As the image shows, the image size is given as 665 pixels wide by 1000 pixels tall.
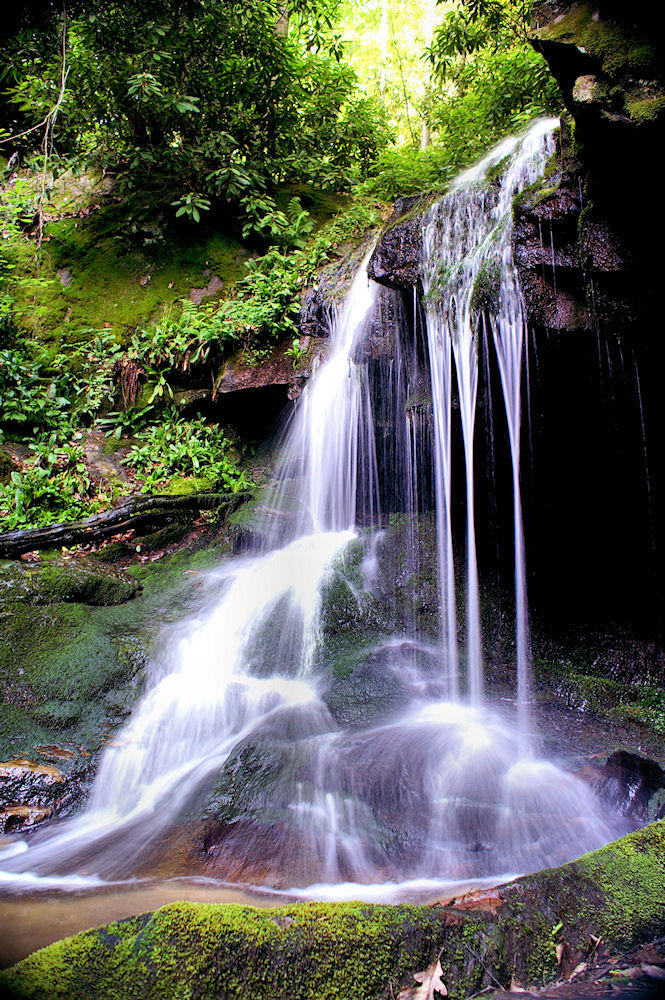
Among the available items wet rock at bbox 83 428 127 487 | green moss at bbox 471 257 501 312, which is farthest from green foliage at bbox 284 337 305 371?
green moss at bbox 471 257 501 312

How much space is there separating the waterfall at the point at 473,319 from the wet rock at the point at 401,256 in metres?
0.11

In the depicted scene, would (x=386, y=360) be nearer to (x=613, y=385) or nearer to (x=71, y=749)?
(x=613, y=385)

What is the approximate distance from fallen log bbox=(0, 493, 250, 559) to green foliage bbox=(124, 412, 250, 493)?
59 cm

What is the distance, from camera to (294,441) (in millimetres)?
7871

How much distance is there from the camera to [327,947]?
167 centimetres

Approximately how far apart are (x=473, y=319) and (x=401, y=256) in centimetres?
127

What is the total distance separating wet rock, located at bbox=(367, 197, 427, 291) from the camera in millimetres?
5414

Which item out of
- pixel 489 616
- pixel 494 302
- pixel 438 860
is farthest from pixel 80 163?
pixel 438 860

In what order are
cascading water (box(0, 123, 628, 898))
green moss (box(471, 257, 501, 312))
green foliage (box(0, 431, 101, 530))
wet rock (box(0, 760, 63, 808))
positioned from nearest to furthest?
cascading water (box(0, 123, 628, 898))
wet rock (box(0, 760, 63, 808))
green moss (box(471, 257, 501, 312))
green foliage (box(0, 431, 101, 530))

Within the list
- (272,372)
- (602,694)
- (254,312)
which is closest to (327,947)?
(602,694)

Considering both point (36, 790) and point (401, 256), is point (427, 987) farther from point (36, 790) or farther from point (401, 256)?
point (401, 256)

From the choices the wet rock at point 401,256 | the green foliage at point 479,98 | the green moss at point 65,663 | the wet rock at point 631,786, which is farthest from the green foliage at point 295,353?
the wet rock at point 631,786

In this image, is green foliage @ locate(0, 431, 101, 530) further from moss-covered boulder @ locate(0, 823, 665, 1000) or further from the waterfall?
moss-covered boulder @ locate(0, 823, 665, 1000)

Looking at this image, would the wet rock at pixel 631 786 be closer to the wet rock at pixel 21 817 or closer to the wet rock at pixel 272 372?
the wet rock at pixel 21 817
